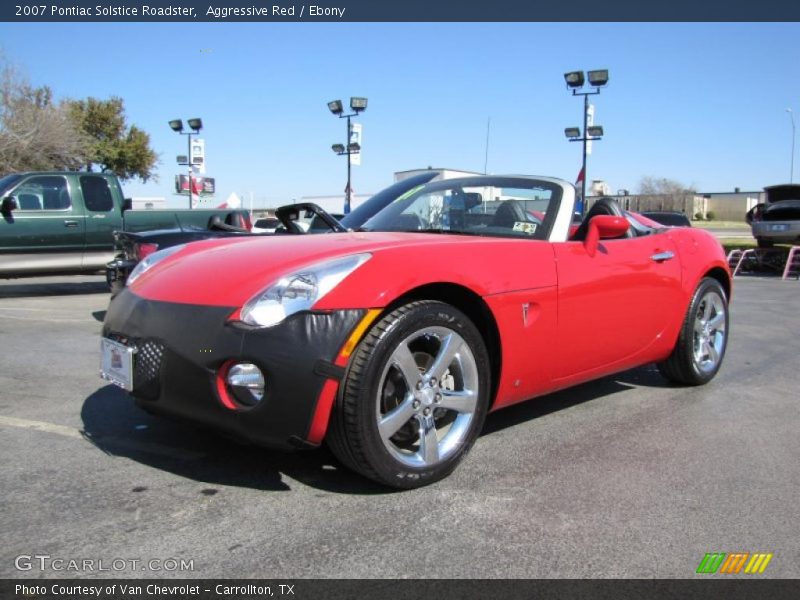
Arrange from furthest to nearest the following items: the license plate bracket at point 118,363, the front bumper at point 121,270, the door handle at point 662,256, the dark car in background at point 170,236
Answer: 1. the front bumper at point 121,270
2. the dark car in background at point 170,236
3. the door handle at point 662,256
4. the license plate bracket at point 118,363

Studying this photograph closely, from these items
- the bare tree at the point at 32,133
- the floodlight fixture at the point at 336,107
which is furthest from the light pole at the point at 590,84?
the bare tree at the point at 32,133

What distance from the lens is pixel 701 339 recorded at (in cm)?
486

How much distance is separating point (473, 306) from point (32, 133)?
2976 cm

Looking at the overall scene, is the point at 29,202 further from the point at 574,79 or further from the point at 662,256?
the point at 574,79

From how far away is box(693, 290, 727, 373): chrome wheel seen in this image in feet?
15.9

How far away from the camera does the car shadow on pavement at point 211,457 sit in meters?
2.92

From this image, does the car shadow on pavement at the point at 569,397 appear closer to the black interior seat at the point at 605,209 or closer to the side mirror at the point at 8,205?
the black interior seat at the point at 605,209

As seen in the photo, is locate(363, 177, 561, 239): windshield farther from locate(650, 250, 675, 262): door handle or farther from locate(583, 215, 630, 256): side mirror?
locate(650, 250, 675, 262): door handle

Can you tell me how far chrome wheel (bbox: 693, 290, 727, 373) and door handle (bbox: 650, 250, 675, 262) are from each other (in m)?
0.53

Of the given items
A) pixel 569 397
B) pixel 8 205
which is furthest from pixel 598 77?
pixel 569 397

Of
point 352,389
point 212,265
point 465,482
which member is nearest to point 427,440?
point 465,482

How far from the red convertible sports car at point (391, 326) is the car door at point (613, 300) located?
0.04 ft
